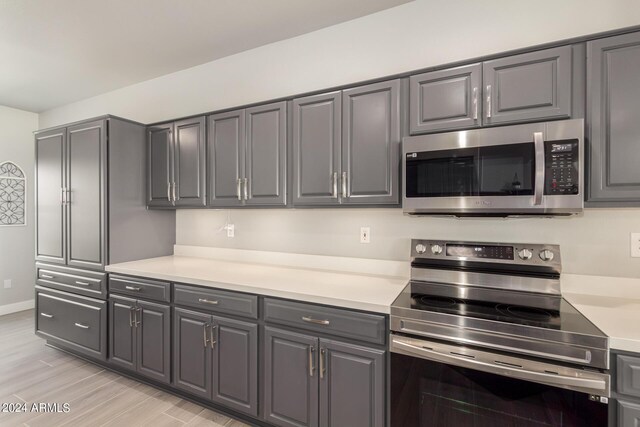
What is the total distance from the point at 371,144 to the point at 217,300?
1.40 meters

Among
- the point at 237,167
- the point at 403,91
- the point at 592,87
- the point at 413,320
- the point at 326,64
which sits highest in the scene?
the point at 326,64

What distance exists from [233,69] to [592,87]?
2.63 metres

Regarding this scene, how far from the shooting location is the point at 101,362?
2678 millimetres

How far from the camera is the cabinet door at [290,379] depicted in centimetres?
167

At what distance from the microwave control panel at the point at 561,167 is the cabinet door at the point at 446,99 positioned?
14.5 inches

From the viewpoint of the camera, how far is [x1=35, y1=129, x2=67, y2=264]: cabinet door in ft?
9.27

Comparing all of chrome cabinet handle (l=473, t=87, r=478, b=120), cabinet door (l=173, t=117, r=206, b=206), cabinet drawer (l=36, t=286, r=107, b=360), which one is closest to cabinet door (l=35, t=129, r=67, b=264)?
cabinet drawer (l=36, t=286, r=107, b=360)

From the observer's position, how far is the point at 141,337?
2.34m

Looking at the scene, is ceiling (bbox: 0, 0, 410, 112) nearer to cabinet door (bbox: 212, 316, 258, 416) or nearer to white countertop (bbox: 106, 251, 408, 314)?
white countertop (bbox: 106, 251, 408, 314)

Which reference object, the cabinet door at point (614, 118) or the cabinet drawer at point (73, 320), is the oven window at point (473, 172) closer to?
the cabinet door at point (614, 118)

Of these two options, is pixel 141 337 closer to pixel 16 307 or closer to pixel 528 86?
pixel 528 86

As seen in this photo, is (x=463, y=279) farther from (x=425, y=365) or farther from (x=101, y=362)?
(x=101, y=362)

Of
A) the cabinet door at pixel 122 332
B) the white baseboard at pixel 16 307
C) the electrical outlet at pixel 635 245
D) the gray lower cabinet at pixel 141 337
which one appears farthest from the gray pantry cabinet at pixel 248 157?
the white baseboard at pixel 16 307

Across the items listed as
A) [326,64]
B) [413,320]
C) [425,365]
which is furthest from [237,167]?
[425,365]
